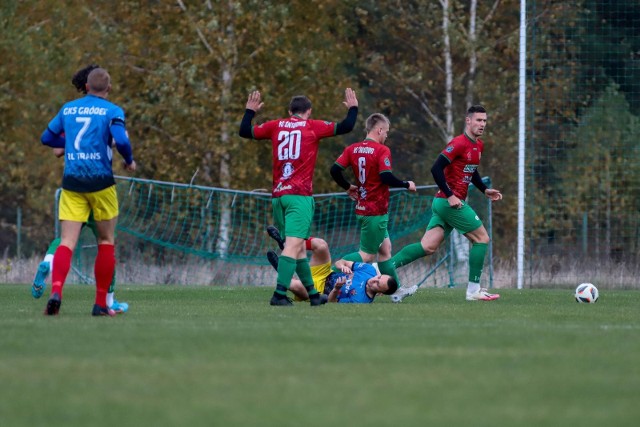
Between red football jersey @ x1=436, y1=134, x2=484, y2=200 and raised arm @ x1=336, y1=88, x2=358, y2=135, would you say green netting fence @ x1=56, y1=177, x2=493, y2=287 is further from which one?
raised arm @ x1=336, y1=88, x2=358, y2=135

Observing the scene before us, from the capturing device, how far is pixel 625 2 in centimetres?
2570

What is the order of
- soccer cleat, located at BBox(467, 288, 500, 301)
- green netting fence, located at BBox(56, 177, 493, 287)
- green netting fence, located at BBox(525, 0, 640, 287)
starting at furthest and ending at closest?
green netting fence, located at BBox(525, 0, 640, 287), green netting fence, located at BBox(56, 177, 493, 287), soccer cleat, located at BBox(467, 288, 500, 301)

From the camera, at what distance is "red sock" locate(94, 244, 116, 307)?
10.4 metres

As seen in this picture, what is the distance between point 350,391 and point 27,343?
2718 mm

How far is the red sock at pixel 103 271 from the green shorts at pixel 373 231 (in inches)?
161

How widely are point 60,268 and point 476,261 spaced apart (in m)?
5.36

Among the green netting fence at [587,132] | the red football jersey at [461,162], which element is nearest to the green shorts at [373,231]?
the red football jersey at [461,162]

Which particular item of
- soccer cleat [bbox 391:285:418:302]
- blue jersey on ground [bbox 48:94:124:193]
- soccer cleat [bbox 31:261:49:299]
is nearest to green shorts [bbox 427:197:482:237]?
soccer cleat [bbox 391:285:418:302]

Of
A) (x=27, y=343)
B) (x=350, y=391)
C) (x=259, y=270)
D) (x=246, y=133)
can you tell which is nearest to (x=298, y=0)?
(x=259, y=270)

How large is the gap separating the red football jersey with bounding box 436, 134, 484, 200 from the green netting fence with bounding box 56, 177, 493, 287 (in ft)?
19.6

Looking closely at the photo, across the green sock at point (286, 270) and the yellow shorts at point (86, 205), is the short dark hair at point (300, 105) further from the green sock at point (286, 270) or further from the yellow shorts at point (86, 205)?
the yellow shorts at point (86, 205)

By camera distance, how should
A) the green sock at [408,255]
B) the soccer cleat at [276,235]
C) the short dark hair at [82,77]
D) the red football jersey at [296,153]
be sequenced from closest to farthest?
the short dark hair at [82,77] < the red football jersey at [296,153] < the soccer cleat at [276,235] < the green sock at [408,255]

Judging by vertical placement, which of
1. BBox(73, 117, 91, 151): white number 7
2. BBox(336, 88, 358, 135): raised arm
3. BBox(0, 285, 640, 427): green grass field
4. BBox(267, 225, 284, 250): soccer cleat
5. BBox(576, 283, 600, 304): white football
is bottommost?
BBox(0, 285, 640, 427): green grass field

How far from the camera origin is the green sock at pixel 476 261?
1408cm
